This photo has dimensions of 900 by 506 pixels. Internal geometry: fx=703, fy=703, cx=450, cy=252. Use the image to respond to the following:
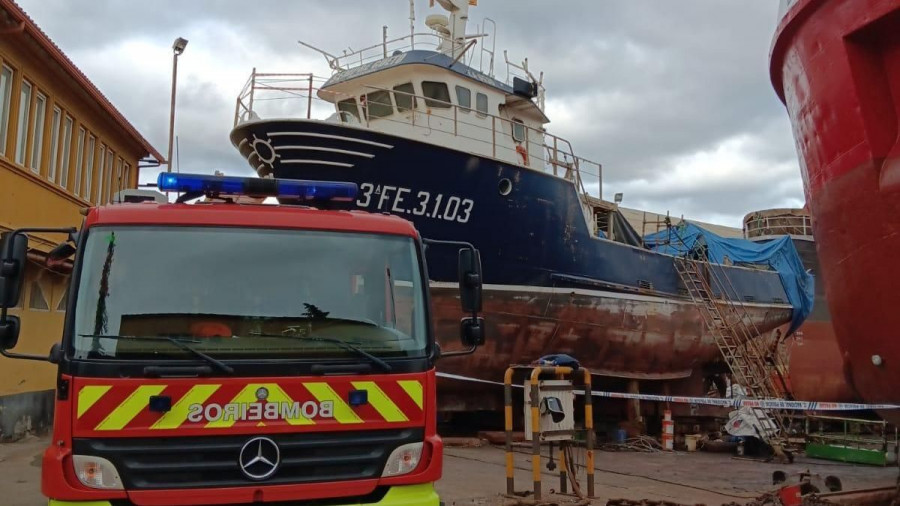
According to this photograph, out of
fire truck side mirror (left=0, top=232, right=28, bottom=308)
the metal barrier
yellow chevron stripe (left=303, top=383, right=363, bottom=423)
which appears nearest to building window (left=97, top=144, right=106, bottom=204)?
the metal barrier

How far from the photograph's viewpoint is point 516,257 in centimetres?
1121

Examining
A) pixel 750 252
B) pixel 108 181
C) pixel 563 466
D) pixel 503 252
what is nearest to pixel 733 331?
pixel 750 252

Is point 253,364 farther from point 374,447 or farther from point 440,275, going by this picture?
point 440,275

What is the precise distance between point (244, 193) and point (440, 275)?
21.6ft

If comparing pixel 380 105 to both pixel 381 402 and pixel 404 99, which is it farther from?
pixel 381 402

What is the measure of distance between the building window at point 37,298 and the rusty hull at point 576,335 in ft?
19.4

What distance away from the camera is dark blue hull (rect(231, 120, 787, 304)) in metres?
10.1

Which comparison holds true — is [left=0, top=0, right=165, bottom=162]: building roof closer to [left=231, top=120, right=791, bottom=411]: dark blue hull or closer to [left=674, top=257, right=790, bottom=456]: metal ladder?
[left=231, top=120, right=791, bottom=411]: dark blue hull

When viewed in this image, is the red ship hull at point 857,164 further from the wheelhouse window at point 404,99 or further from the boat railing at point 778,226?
the boat railing at point 778,226

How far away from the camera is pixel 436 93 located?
12.7 meters

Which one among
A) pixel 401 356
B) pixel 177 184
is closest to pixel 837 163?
pixel 401 356

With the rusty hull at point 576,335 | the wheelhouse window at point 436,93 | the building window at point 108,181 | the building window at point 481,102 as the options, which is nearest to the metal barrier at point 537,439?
the rusty hull at point 576,335

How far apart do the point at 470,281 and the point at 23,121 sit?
8.17m

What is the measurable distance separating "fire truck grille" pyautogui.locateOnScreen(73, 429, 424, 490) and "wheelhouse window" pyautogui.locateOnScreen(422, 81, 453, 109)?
967cm
